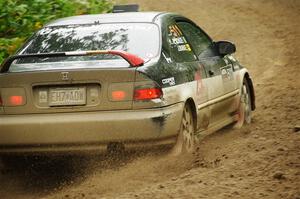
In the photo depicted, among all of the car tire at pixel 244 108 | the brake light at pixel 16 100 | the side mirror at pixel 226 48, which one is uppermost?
the brake light at pixel 16 100

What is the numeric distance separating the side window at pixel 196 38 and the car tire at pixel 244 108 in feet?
3.27

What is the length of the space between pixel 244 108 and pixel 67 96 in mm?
3475

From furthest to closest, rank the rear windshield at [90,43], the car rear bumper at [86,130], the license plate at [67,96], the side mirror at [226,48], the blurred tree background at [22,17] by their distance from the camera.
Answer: the blurred tree background at [22,17] < the side mirror at [226,48] < the rear windshield at [90,43] < the license plate at [67,96] < the car rear bumper at [86,130]

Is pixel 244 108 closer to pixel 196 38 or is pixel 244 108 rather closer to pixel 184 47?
pixel 196 38

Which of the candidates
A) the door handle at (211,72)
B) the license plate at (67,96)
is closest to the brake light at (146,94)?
the license plate at (67,96)

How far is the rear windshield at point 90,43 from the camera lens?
6234 millimetres

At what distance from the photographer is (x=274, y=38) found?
724 inches

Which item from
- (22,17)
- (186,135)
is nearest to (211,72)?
(186,135)

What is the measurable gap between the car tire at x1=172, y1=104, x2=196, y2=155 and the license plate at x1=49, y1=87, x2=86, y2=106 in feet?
3.17

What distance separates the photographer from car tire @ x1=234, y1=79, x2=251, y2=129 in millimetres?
8859

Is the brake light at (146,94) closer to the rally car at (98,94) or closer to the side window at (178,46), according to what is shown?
the rally car at (98,94)

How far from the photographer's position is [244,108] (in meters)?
9.02

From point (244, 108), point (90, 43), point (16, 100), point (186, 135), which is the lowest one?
point (244, 108)

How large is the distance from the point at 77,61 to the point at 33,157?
0.99m
